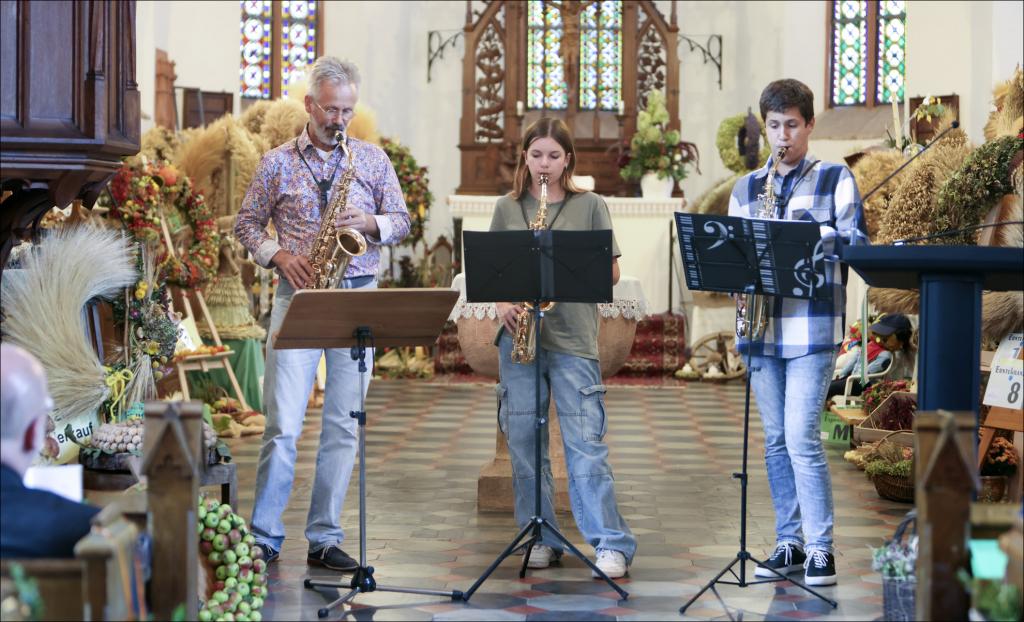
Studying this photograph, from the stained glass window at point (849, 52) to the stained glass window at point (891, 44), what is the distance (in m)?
0.18

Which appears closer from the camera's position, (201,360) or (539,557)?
(539,557)

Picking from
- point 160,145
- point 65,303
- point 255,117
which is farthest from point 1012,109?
point 255,117

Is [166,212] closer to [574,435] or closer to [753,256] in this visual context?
[574,435]

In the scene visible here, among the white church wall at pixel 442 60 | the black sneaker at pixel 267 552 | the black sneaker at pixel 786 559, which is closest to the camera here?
the black sneaker at pixel 786 559

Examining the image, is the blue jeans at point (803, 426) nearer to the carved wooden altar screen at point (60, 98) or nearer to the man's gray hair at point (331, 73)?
the man's gray hair at point (331, 73)

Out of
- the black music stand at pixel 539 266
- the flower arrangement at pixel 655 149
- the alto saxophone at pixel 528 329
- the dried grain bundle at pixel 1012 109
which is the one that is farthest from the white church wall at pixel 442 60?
the black music stand at pixel 539 266

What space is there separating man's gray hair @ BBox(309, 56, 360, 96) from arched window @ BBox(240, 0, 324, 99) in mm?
11609

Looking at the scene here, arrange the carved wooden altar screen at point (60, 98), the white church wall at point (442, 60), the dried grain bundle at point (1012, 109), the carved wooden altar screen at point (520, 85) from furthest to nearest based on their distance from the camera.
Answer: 1. the white church wall at point (442, 60)
2. the carved wooden altar screen at point (520, 85)
3. the dried grain bundle at point (1012, 109)
4. the carved wooden altar screen at point (60, 98)

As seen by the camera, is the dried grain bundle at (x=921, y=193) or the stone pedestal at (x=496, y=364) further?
the dried grain bundle at (x=921, y=193)

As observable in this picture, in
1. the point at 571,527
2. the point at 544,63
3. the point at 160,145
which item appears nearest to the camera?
the point at 571,527

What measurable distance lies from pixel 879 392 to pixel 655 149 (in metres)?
5.98

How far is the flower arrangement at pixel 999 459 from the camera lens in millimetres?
5812

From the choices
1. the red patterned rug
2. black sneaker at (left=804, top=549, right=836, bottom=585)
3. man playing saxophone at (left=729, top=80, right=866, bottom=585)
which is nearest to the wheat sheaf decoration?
man playing saxophone at (left=729, top=80, right=866, bottom=585)

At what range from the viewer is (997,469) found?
19.2ft
